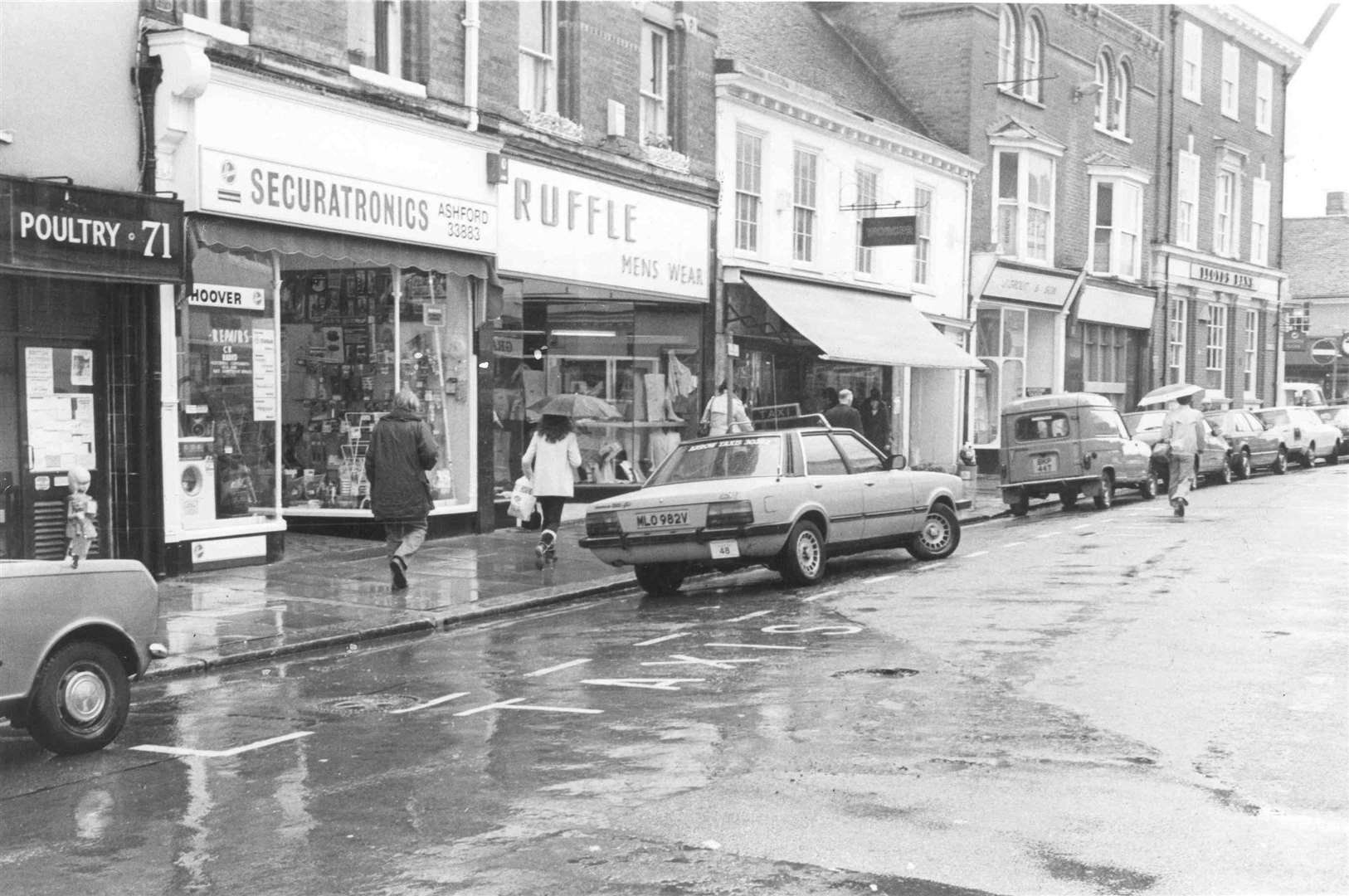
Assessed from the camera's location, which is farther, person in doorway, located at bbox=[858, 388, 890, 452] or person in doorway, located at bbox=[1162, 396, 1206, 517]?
person in doorway, located at bbox=[858, 388, 890, 452]

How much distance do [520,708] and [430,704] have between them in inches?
24.0

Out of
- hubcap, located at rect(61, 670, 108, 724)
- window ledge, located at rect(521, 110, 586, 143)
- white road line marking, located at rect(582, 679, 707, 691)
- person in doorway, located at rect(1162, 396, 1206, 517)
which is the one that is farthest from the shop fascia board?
hubcap, located at rect(61, 670, 108, 724)

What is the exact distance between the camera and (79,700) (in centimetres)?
762

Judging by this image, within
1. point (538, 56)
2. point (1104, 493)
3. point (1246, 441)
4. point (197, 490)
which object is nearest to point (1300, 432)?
point (1246, 441)

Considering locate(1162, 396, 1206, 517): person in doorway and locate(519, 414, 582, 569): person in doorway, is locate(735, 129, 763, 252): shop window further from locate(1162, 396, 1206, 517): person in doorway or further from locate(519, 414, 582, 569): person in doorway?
locate(519, 414, 582, 569): person in doorway

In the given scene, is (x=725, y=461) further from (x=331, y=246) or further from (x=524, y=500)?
(x=331, y=246)

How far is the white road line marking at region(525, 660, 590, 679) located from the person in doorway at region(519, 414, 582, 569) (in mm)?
5344

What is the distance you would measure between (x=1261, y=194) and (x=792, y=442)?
39.5 meters

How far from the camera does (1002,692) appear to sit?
8.54 meters

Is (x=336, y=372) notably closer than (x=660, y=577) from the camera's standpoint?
No

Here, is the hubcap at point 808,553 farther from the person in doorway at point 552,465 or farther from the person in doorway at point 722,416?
the person in doorway at point 722,416

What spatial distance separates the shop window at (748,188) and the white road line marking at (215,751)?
17578mm

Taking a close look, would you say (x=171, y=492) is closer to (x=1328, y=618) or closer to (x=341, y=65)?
(x=341, y=65)

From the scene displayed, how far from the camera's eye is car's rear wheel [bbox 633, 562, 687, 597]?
14.0 metres
